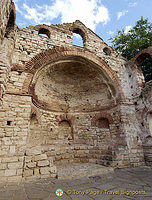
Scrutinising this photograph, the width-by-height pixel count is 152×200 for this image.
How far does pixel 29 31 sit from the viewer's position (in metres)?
6.20

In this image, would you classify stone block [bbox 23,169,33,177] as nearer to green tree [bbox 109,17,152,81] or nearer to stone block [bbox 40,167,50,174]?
stone block [bbox 40,167,50,174]

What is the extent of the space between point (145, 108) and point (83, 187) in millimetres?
5185

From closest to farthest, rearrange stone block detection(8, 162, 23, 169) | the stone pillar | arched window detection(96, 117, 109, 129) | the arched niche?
stone block detection(8, 162, 23, 169), the stone pillar, the arched niche, arched window detection(96, 117, 109, 129)

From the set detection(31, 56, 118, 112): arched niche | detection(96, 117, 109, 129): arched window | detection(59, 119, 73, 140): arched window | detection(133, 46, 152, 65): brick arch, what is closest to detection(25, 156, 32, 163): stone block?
detection(31, 56, 118, 112): arched niche

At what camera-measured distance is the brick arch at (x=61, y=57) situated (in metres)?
5.45

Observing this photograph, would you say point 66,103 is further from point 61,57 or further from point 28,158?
point 28,158

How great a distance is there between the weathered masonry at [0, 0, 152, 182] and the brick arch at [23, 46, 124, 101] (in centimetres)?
4

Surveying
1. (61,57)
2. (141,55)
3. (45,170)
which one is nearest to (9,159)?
(45,170)

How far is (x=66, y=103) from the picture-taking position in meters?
7.78

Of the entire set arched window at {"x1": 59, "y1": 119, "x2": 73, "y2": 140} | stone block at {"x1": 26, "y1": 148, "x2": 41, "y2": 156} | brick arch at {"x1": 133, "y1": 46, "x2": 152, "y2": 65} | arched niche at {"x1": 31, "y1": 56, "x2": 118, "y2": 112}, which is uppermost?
brick arch at {"x1": 133, "y1": 46, "x2": 152, "y2": 65}

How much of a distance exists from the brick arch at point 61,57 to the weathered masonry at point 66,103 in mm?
40

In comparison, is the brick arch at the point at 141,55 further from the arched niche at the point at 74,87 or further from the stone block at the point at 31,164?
the stone block at the point at 31,164

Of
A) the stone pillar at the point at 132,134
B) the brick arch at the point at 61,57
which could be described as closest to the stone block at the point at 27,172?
the brick arch at the point at 61,57

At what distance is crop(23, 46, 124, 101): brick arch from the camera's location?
17.9 feet
